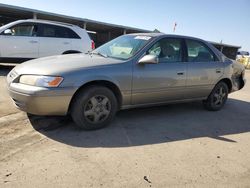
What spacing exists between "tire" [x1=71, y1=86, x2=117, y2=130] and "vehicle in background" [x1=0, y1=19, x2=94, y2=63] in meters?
6.41

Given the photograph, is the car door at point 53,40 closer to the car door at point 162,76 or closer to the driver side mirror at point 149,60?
the car door at point 162,76

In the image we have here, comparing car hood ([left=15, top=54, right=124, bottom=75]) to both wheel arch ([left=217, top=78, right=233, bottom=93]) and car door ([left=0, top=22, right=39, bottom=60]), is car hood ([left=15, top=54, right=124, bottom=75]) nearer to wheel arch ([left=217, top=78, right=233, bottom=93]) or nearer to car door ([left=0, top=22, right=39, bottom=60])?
wheel arch ([left=217, top=78, right=233, bottom=93])

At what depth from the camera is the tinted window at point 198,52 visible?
5.98 m

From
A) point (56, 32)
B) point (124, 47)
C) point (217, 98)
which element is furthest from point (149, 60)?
point (56, 32)

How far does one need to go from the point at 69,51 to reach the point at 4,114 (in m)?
6.02

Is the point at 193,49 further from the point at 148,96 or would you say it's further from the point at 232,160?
the point at 232,160

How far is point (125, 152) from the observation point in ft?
12.9

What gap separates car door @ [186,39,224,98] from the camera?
5902 millimetres

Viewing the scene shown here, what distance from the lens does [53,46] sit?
10.5 m

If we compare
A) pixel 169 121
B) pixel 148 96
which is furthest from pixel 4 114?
pixel 169 121

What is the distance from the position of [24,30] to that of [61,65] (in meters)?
6.44

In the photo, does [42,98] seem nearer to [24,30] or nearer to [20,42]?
[20,42]

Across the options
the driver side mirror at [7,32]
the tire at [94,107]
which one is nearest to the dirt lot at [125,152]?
the tire at [94,107]

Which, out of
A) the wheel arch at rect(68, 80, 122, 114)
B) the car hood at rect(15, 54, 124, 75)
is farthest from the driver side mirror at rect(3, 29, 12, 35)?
the wheel arch at rect(68, 80, 122, 114)
